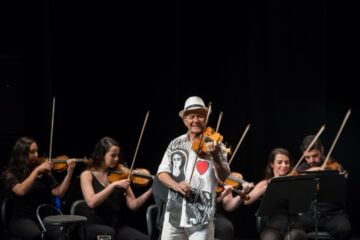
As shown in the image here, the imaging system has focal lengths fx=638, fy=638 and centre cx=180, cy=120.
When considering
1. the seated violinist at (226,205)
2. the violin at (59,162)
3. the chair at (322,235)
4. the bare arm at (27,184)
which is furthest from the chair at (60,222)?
the chair at (322,235)

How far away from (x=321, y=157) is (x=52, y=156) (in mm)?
2340

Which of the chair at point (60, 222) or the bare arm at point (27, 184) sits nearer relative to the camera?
the chair at point (60, 222)

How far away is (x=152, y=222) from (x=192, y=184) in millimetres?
1123

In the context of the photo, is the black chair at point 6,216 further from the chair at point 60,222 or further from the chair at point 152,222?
the chair at point 152,222

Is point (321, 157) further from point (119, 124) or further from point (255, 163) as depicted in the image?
point (119, 124)

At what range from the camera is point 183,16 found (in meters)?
5.93

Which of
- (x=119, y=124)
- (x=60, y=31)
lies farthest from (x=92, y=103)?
(x=60, y=31)

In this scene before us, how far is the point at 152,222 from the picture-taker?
4.88 m

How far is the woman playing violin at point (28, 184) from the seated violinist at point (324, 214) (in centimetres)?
198

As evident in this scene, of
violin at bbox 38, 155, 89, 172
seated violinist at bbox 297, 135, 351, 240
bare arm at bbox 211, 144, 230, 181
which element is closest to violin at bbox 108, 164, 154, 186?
violin at bbox 38, 155, 89, 172

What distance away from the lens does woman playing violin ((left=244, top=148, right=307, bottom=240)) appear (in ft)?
16.0

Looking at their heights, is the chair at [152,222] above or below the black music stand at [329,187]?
below

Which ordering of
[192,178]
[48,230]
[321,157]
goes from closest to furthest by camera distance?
[192,178]
[48,230]
[321,157]

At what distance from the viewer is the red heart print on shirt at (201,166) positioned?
3.88 meters
